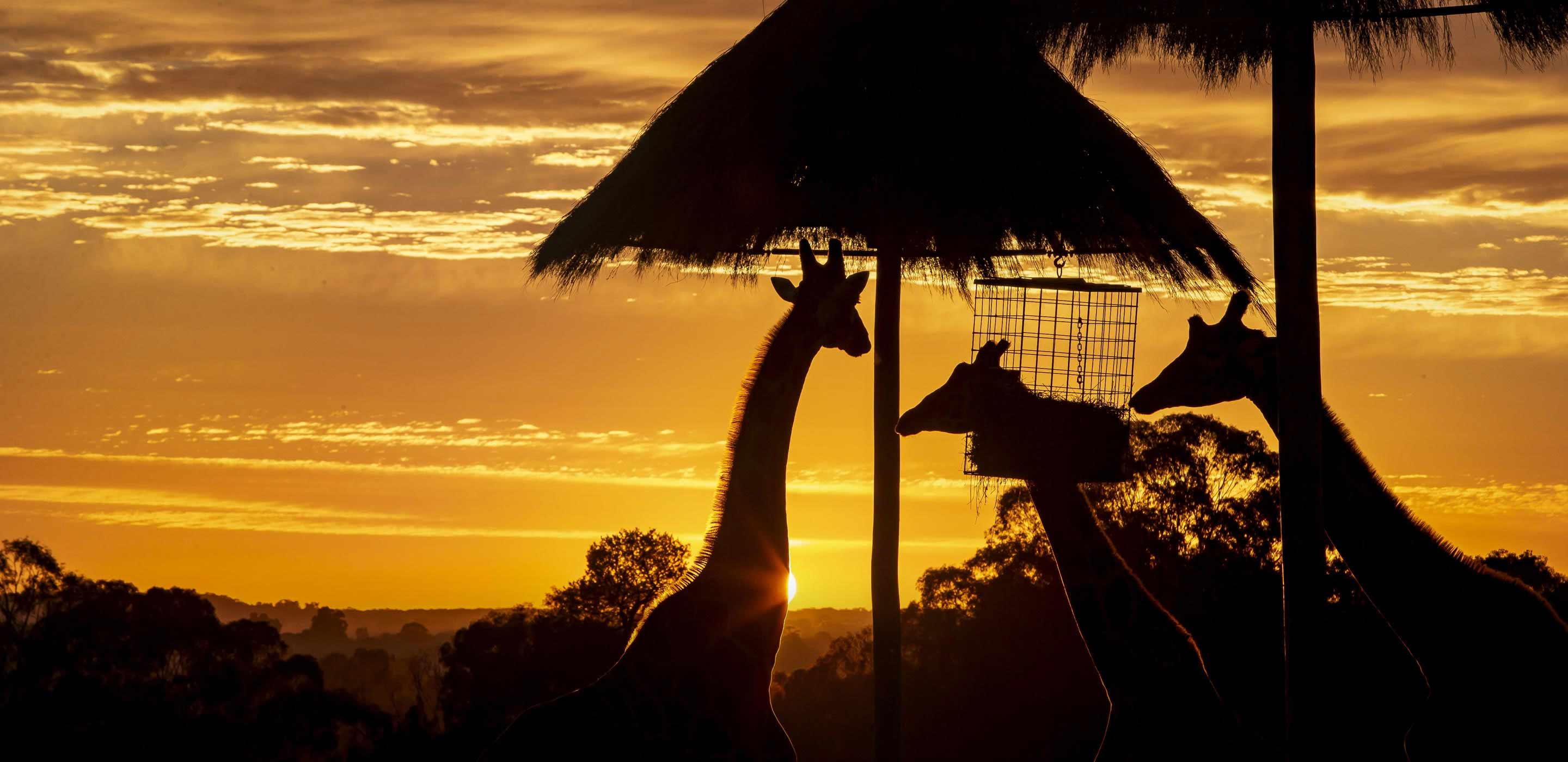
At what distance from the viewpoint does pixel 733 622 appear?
1095cm

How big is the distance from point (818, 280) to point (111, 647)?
36.3 m

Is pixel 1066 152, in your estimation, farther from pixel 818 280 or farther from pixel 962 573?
pixel 962 573

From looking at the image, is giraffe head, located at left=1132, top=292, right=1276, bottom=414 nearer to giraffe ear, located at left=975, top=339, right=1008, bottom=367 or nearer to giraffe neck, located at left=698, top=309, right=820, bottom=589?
→ giraffe ear, located at left=975, top=339, right=1008, bottom=367

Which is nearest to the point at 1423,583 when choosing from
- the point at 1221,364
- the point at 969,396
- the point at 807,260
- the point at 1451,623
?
the point at 1451,623

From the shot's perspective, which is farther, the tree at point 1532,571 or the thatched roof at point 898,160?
the tree at point 1532,571

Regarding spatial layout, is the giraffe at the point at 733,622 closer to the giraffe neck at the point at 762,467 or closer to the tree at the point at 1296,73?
the giraffe neck at the point at 762,467

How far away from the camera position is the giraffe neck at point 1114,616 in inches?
474

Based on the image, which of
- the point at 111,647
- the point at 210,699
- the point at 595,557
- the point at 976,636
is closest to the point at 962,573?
the point at 976,636

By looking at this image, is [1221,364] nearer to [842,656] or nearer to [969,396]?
[969,396]

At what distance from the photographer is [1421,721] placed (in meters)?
11.4

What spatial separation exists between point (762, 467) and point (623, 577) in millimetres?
29631

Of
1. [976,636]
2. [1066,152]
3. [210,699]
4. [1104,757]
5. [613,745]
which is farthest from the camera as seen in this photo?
[210,699]

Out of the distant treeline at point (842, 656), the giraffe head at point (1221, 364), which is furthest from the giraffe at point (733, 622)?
the distant treeline at point (842, 656)

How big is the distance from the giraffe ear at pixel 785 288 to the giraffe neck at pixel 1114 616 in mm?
2174
